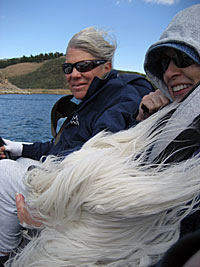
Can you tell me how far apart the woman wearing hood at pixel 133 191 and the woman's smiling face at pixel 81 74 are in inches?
33.8

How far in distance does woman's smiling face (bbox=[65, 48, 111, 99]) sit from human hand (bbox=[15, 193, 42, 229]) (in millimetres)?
889

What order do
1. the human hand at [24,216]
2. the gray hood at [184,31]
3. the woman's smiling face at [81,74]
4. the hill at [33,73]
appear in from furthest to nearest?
the hill at [33,73]
the woman's smiling face at [81,74]
the human hand at [24,216]
the gray hood at [184,31]

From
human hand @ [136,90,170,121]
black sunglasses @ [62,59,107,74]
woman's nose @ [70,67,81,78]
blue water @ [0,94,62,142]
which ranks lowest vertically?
blue water @ [0,94,62,142]

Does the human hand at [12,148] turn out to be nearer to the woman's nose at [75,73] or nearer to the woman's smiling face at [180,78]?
the woman's nose at [75,73]

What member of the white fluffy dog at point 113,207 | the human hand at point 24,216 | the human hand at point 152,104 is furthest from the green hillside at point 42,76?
the white fluffy dog at point 113,207

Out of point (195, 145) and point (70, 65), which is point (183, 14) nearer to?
point (195, 145)

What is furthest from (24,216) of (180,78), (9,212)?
(180,78)

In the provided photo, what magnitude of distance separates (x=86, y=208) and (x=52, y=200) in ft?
0.47

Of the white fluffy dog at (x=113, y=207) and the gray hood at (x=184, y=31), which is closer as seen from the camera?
the white fluffy dog at (x=113, y=207)

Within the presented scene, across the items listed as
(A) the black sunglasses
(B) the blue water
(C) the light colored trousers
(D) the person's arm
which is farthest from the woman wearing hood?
(B) the blue water

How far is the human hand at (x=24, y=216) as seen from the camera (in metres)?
1.24

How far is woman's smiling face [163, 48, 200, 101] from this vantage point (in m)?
1.05

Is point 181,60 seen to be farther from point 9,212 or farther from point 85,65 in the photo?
point 9,212

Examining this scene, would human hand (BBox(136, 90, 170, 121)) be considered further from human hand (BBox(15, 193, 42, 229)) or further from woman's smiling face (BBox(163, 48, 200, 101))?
human hand (BBox(15, 193, 42, 229))
